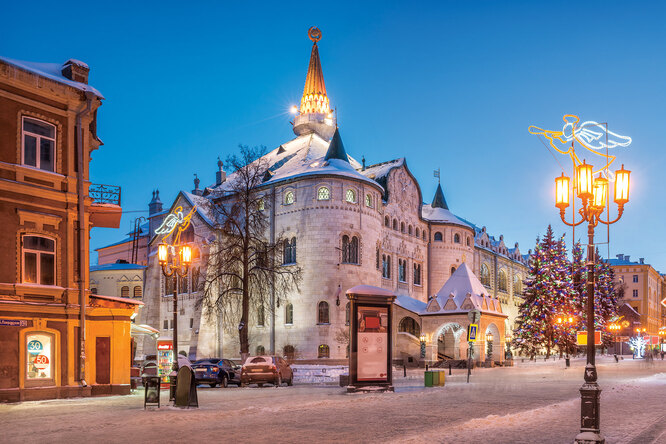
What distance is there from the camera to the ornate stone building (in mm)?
52562

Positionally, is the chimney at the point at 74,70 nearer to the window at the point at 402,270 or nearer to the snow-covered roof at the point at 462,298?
the snow-covered roof at the point at 462,298

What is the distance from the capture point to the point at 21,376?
71.1 feet

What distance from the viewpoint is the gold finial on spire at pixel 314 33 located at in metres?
72.9

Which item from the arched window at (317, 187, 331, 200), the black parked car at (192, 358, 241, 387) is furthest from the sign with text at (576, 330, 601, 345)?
the arched window at (317, 187, 331, 200)

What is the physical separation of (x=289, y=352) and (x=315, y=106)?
2826cm

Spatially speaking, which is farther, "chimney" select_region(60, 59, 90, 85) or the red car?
the red car

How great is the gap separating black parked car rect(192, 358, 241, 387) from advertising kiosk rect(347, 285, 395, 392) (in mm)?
8504

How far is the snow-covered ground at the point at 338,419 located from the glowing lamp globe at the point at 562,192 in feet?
13.9

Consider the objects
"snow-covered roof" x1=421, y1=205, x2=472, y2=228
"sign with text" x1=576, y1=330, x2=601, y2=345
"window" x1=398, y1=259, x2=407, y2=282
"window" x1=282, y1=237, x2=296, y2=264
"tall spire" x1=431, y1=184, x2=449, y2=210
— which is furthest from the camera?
"tall spire" x1=431, y1=184, x2=449, y2=210

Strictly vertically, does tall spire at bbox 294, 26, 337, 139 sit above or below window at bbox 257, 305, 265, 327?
above

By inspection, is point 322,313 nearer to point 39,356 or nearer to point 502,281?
point 39,356

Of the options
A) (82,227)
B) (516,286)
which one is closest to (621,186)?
(82,227)

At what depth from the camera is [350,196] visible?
5416 centimetres

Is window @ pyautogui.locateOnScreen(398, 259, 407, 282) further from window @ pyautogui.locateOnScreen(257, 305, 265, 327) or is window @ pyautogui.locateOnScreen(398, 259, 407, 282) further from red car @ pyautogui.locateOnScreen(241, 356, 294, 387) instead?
red car @ pyautogui.locateOnScreen(241, 356, 294, 387)
